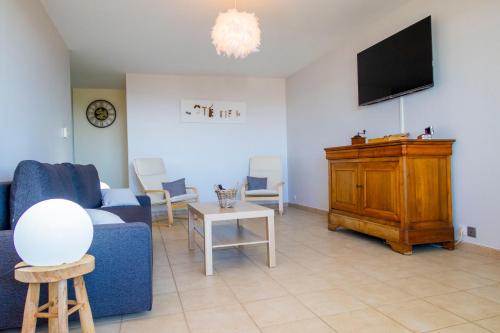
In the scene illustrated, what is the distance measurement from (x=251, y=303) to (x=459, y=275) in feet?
4.76

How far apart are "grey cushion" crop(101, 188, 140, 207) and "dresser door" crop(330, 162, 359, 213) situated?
7.05 feet

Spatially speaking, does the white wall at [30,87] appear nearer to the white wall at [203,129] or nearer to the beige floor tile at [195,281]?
the beige floor tile at [195,281]

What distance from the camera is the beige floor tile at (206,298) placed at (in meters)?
1.94

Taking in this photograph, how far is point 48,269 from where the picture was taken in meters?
1.21

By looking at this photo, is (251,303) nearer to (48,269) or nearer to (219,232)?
(48,269)

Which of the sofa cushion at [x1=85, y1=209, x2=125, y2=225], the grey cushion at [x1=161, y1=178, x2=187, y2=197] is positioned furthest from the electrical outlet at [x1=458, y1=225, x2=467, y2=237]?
the grey cushion at [x1=161, y1=178, x2=187, y2=197]

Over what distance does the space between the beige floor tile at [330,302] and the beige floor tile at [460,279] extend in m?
0.70

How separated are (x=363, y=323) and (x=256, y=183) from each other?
399 centimetres

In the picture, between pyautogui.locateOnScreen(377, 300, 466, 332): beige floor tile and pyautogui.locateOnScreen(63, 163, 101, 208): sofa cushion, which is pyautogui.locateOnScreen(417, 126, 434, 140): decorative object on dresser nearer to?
pyautogui.locateOnScreen(377, 300, 466, 332): beige floor tile

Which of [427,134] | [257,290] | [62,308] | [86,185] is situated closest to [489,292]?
[257,290]

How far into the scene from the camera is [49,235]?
3.91 ft

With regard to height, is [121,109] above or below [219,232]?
above

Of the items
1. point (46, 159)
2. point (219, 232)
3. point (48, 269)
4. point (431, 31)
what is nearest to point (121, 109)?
point (46, 159)

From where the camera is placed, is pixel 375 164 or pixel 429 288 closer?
pixel 429 288
